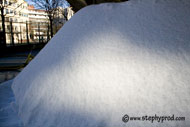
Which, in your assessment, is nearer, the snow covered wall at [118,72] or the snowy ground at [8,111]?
the snow covered wall at [118,72]

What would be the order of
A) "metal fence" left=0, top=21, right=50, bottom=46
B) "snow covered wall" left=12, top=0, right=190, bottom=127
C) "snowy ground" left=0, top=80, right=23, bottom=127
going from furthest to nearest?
"metal fence" left=0, top=21, right=50, bottom=46 → "snowy ground" left=0, top=80, right=23, bottom=127 → "snow covered wall" left=12, top=0, right=190, bottom=127

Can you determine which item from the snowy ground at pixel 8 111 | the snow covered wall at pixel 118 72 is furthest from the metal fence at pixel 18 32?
the snow covered wall at pixel 118 72

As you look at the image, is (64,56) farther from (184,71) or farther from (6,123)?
(184,71)

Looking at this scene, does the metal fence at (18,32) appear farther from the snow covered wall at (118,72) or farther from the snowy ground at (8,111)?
the snow covered wall at (118,72)

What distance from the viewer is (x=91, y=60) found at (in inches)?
90.6

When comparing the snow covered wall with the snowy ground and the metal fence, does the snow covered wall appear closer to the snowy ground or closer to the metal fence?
the snowy ground

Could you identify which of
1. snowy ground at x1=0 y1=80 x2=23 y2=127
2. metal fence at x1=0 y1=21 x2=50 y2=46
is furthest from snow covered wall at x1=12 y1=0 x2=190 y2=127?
metal fence at x1=0 y1=21 x2=50 y2=46

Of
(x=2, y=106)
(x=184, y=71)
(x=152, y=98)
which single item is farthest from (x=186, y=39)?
(x=2, y=106)

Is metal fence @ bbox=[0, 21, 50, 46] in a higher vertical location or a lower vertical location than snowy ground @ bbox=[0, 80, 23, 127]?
higher

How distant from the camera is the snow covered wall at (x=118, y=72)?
1.81 meters

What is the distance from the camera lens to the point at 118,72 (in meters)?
2.07

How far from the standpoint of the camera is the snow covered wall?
1812mm

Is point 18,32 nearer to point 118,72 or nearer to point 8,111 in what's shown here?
point 8,111

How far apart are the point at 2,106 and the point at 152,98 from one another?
92.9 inches
